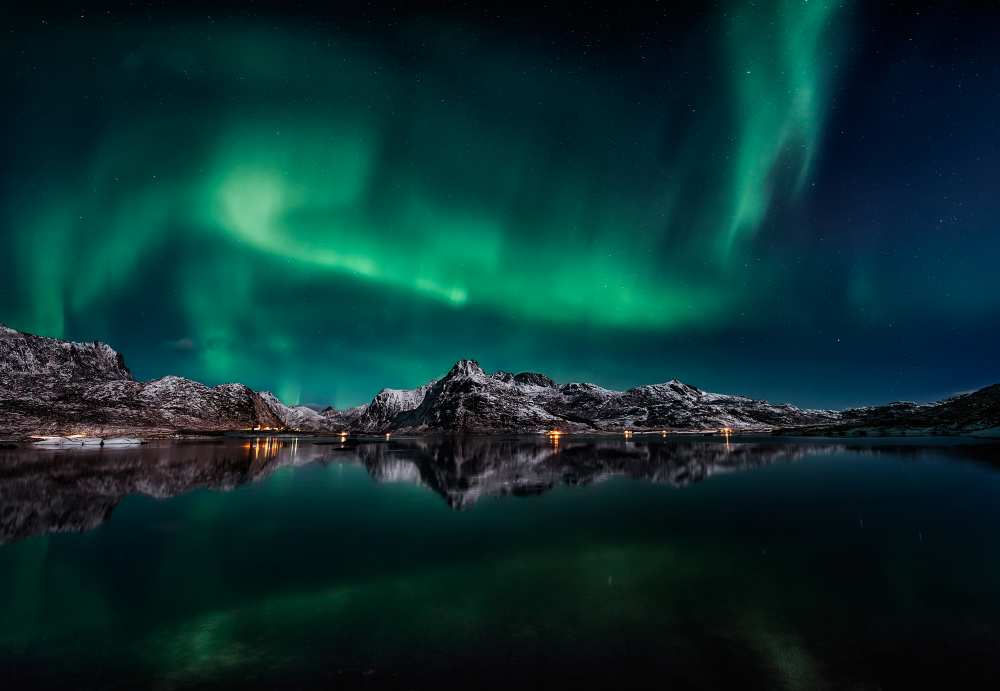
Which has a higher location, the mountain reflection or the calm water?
the mountain reflection

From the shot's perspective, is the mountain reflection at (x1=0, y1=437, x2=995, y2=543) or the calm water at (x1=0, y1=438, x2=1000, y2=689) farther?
the mountain reflection at (x1=0, y1=437, x2=995, y2=543)

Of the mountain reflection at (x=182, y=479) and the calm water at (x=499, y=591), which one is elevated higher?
the mountain reflection at (x=182, y=479)

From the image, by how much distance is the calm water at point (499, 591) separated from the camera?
11031 mm

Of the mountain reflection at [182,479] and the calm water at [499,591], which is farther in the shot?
the mountain reflection at [182,479]

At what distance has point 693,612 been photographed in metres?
14.3

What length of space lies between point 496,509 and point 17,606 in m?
22.1

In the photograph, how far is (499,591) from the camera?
16281mm

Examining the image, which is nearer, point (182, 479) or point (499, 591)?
point (499, 591)

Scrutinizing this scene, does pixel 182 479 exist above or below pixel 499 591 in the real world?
above

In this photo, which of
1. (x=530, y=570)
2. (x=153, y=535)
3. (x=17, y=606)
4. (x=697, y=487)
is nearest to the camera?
(x=17, y=606)

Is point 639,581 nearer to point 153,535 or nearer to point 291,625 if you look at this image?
point 291,625

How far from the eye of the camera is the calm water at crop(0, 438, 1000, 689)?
434 inches

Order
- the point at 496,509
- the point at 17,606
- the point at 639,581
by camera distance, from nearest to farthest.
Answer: the point at 17,606, the point at 639,581, the point at 496,509

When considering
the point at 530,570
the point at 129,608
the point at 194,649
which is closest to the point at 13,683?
the point at 194,649
